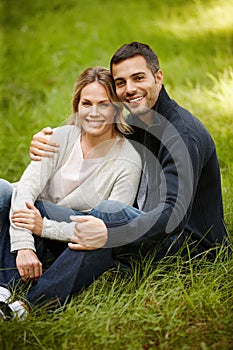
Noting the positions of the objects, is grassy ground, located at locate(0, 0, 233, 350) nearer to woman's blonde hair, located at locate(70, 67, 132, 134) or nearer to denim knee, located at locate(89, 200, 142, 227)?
denim knee, located at locate(89, 200, 142, 227)

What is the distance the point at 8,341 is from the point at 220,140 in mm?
2319

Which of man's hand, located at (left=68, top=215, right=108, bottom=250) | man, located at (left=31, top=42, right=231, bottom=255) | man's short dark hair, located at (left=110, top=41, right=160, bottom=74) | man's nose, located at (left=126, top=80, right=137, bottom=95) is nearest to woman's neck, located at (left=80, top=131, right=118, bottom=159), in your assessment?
man, located at (left=31, top=42, right=231, bottom=255)

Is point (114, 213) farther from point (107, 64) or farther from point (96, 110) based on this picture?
point (107, 64)

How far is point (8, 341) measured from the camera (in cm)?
217

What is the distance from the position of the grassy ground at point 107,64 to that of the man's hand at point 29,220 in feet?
1.13

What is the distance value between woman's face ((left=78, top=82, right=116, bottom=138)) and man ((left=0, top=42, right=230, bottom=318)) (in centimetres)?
8

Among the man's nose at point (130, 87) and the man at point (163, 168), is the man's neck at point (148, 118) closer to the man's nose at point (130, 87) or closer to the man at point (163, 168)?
the man at point (163, 168)

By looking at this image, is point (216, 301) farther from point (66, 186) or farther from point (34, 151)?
point (34, 151)

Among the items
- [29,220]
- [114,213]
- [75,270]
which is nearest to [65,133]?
[29,220]

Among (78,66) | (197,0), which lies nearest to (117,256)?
(78,66)

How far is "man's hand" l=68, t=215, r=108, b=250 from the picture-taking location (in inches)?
92.4

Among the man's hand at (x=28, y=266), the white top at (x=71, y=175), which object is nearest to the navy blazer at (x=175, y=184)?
the white top at (x=71, y=175)

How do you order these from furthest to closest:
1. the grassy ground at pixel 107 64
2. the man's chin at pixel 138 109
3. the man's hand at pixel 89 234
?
the man's chin at pixel 138 109, the man's hand at pixel 89 234, the grassy ground at pixel 107 64

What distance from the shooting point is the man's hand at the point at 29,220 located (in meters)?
2.60
